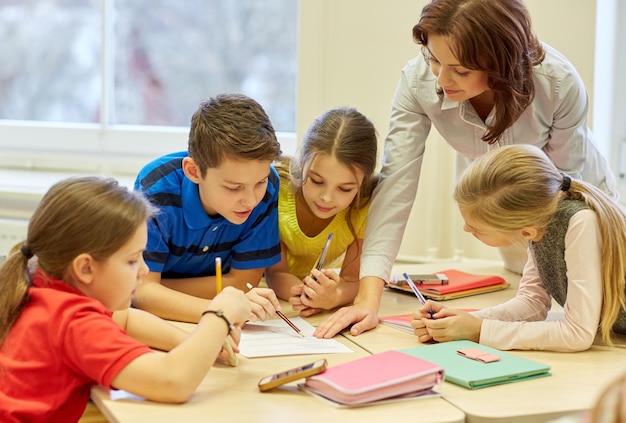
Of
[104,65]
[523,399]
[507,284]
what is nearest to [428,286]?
[507,284]

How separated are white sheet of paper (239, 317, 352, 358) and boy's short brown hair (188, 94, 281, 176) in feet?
1.18

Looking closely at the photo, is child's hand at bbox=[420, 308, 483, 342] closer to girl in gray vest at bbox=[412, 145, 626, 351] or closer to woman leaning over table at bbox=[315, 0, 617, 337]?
girl in gray vest at bbox=[412, 145, 626, 351]

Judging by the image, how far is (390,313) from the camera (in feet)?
6.50

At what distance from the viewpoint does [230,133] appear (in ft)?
5.90

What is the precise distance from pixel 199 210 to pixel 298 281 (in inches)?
14.4

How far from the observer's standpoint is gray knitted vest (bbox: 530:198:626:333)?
5.51 feet

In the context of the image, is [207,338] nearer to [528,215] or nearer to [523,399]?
[523,399]

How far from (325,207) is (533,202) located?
542 millimetres

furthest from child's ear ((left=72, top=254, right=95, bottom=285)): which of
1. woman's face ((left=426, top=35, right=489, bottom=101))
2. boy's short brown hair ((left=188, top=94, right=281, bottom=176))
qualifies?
woman's face ((left=426, top=35, right=489, bottom=101))

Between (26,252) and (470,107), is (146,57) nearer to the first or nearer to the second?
(470,107)

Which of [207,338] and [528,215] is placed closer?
[207,338]

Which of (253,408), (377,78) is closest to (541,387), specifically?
(253,408)

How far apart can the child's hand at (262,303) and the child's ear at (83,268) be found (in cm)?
38

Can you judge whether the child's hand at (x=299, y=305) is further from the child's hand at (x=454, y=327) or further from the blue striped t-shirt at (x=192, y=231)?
the child's hand at (x=454, y=327)
